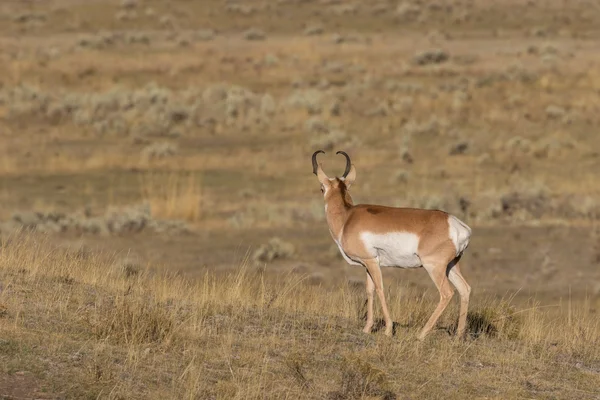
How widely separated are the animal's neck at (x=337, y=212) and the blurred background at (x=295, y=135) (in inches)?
207

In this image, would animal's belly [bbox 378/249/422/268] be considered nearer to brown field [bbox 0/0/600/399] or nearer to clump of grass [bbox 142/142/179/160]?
brown field [bbox 0/0/600/399]

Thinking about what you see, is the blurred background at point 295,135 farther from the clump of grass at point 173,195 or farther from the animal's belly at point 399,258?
the animal's belly at point 399,258

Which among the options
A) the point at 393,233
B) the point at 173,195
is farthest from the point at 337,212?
the point at 173,195

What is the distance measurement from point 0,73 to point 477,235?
76.2ft

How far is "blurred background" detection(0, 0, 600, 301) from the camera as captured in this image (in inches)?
763

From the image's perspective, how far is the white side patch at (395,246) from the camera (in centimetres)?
919

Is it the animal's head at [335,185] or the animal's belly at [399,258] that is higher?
the animal's head at [335,185]

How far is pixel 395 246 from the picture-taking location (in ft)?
30.2

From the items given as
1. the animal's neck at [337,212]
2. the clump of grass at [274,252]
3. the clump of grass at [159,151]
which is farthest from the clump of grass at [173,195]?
the animal's neck at [337,212]

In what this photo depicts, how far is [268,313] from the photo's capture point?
10.0 metres

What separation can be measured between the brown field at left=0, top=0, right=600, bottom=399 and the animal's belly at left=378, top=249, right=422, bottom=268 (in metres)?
0.58

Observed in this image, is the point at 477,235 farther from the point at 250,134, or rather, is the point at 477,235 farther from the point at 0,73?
the point at 0,73

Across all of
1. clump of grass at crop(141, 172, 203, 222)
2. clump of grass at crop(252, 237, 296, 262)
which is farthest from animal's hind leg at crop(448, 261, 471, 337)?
clump of grass at crop(141, 172, 203, 222)

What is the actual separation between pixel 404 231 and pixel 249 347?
1522 millimetres
